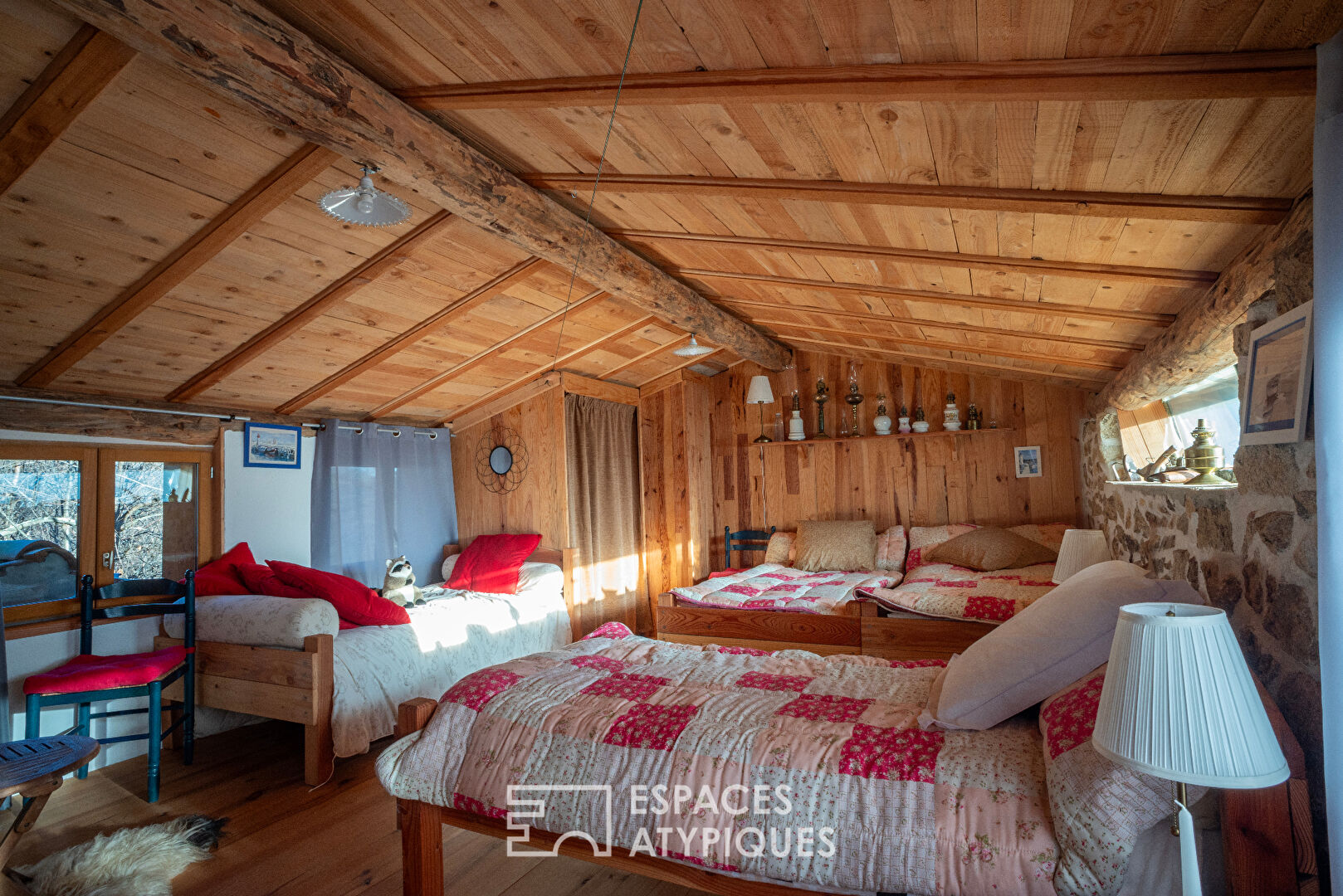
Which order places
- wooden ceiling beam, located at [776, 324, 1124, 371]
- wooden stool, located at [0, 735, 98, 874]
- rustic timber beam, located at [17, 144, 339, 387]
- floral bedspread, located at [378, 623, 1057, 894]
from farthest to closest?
1. wooden ceiling beam, located at [776, 324, 1124, 371]
2. rustic timber beam, located at [17, 144, 339, 387]
3. wooden stool, located at [0, 735, 98, 874]
4. floral bedspread, located at [378, 623, 1057, 894]

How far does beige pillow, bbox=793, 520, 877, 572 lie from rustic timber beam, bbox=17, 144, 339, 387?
13.0ft

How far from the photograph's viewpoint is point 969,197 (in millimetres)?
1879

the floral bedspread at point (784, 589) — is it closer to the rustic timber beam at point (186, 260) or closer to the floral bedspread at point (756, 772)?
the floral bedspread at point (756, 772)

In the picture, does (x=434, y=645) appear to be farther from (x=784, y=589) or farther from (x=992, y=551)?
(x=992, y=551)

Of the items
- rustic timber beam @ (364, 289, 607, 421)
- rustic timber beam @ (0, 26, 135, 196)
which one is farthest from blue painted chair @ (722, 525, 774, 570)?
rustic timber beam @ (0, 26, 135, 196)

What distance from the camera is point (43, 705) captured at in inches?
114

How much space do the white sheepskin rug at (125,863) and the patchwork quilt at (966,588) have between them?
295 cm

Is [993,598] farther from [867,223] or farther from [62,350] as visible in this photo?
[62,350]

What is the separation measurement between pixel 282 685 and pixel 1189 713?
335cm

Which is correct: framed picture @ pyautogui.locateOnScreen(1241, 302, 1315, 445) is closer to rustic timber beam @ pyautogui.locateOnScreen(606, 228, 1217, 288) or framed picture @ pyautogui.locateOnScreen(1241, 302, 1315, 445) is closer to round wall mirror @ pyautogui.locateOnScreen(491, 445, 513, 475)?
rustic timber beam @ pyautogui.locateOnScreen(606, 228, 1217, 288)

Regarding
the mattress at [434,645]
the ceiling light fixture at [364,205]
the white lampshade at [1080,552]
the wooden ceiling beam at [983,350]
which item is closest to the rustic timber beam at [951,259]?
the ceiling light fixture at [364,205]

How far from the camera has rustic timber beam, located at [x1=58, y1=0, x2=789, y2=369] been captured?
5.49 ft

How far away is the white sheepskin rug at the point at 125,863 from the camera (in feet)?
7.26

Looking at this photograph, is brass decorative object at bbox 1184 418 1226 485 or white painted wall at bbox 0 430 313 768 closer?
brass decorative object at bbox 1184 418 1226 485
